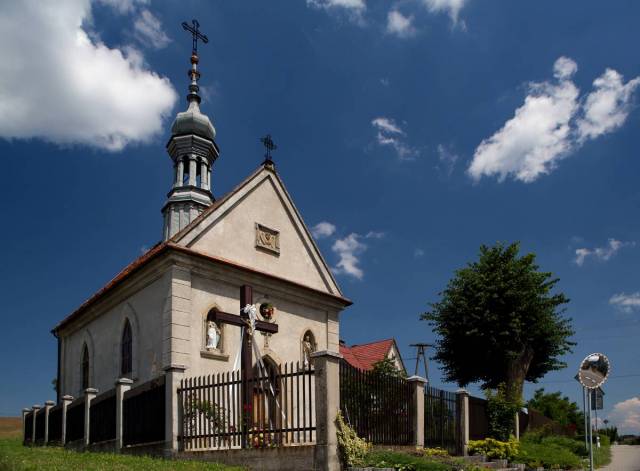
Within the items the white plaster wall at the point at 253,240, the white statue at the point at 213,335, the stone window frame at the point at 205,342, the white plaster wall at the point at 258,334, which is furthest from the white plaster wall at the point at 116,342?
the white plaster wall at the point at 253,240

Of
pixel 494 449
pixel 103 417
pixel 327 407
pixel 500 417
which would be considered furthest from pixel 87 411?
pixel 500 417

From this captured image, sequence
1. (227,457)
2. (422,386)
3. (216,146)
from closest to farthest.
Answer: (227,457), (422,386), (216,146)

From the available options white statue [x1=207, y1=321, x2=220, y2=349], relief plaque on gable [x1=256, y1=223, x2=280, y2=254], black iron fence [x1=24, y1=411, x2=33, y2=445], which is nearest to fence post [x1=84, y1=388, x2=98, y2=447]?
white statue [x1=207, y1=321, x2=220, y2=349]

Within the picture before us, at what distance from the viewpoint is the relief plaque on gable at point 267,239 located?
68.1 feet

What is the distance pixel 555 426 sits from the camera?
33.8 m

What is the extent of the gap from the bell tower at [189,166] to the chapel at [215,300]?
562 centimetres

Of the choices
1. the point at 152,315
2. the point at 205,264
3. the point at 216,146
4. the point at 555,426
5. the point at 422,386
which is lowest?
the point at 555,426

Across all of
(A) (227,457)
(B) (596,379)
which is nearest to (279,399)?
(A) (227,457)

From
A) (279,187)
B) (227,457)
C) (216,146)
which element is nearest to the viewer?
(227,457)

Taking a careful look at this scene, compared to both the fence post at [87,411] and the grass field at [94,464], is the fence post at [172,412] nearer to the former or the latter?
the grass field at [94,464]

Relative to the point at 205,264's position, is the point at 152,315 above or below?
below

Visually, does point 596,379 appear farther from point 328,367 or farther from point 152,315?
point 152,315

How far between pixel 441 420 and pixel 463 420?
147 cm

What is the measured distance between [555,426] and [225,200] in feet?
78.5
